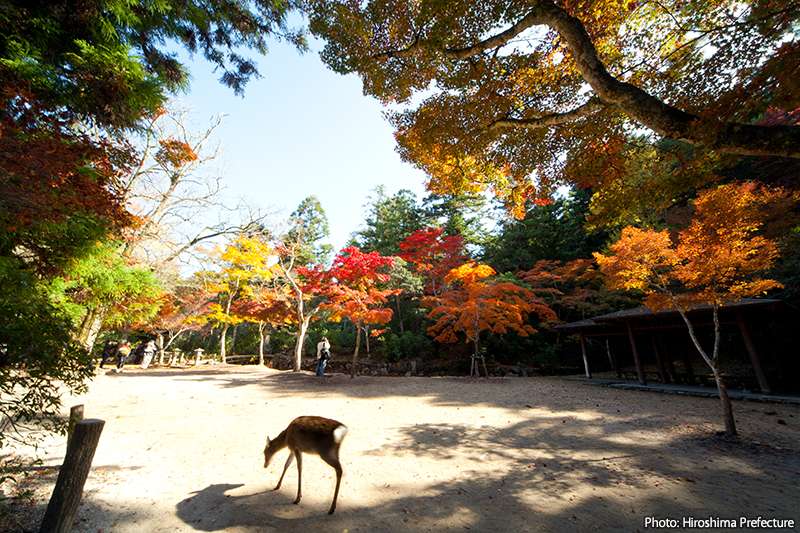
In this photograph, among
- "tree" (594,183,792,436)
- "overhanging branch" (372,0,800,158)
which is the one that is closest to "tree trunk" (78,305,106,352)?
"overhanging branch" (372,0,800,158)

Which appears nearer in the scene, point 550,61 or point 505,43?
point 505,43

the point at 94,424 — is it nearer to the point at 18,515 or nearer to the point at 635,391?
the point at 18,515

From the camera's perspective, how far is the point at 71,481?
8.34ft

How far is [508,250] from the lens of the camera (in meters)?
19.3

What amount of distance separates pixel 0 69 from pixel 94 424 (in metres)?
4.42

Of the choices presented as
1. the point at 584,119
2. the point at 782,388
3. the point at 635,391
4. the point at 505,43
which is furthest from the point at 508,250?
the point at 505,43

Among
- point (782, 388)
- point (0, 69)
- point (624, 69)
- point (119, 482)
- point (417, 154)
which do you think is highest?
point (624, 69)

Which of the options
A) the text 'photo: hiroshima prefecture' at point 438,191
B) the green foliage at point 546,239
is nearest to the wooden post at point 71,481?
the text 'photo: hiroshima prefecture' at point 438,191

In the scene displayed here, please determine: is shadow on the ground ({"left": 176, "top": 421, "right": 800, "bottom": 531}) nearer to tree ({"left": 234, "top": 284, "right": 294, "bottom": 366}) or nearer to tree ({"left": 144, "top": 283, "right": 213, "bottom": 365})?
tree ({"left": 234, "top": 284, "right": 294, "bottom": 366})

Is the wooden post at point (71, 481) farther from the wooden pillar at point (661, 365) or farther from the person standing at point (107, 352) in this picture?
the wooden pillar at point (661, 365)

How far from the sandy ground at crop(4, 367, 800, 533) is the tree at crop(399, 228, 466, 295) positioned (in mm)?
10748

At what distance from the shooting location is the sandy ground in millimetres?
2951

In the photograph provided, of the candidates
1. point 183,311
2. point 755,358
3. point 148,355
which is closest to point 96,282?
point 148,355

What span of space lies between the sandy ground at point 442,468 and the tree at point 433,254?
35.3ft
